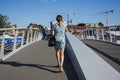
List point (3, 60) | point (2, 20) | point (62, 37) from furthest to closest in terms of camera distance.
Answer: point (2, 20) → point (3, 60) → point (62, 37)

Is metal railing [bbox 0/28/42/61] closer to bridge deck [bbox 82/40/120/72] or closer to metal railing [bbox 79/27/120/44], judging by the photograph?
bridge deck [bbox 82/40/120/72]

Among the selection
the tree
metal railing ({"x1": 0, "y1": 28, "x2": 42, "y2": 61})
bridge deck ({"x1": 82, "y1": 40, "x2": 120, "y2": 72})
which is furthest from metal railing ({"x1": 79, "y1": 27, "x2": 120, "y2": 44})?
the tree

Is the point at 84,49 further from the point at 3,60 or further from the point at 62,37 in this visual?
the point at 3,60

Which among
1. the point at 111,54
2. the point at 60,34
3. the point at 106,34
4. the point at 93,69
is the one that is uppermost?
the point at 60,34

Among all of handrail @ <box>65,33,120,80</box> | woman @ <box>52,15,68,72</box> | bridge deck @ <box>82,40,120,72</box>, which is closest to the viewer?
handrail @ <box>65,33,120,80</box>

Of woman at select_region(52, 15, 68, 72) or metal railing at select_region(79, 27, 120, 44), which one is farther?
metal railing at select_region(79, 27, 120, 44)

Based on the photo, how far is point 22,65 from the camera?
893 cm

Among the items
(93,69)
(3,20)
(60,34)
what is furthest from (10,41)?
(3,20)

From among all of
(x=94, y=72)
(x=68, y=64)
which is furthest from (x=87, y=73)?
(x=68, y=64)

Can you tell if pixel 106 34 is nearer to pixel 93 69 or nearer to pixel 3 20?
pixel 93 69

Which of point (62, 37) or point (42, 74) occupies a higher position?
point (62, 37)

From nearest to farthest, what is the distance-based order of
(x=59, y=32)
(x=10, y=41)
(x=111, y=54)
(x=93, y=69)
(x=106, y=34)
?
(x=93, y=69), (x=59, y=32), (x=111, y=54), (x=10, y=41), (x=106, y=34)

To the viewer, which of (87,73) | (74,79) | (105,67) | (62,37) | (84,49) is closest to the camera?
(87,73)

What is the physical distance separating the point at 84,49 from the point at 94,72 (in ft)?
9.14
